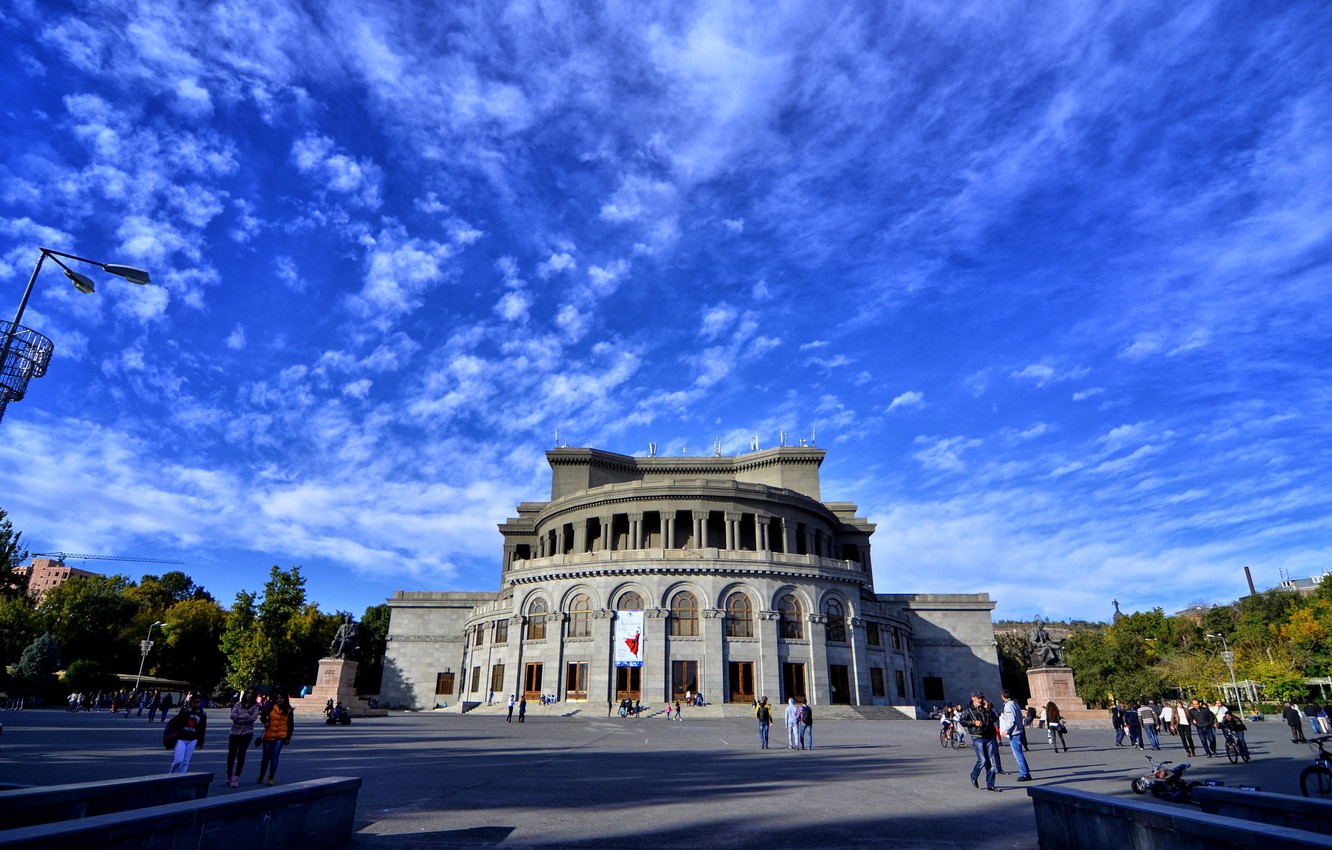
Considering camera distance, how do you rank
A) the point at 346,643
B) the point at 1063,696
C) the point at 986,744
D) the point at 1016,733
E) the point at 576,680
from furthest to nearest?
the point at 576,680 < the point at 346,643 < the point at 1063,696 < the point at 1016,733 < the point at 986,744

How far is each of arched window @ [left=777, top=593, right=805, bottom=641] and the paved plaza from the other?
17682mm

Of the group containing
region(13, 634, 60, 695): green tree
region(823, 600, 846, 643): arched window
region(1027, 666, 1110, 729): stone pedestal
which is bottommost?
region(1027, 666, 1110, 729): stone pedestal

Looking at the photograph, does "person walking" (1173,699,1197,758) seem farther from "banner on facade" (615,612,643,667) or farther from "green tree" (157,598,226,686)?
"green tree" (157,598,226,686)

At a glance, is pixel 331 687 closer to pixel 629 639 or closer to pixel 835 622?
pixel 629 639

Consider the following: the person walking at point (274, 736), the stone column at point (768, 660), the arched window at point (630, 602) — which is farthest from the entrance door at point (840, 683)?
the person walking at point (274, 736)

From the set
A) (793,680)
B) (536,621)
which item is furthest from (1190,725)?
(536,621)

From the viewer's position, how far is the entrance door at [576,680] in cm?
4519

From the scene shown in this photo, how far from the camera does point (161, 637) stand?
71.2 metres

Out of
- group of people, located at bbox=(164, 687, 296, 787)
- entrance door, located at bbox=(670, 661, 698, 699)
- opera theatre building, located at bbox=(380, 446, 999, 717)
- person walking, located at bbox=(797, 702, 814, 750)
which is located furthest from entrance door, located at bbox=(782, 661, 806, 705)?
group of people, located at bbox=(164, 687, 296, 787)

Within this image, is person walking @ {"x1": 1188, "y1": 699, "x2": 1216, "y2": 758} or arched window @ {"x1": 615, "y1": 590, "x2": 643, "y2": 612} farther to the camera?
arched window @ {"x1": 615, "y1": 590, "x2": 643, "y2": 612}

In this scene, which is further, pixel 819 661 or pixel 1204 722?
pixel 819 661

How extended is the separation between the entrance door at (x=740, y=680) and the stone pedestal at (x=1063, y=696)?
51.4 feet

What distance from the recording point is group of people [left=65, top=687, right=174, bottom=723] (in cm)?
3646

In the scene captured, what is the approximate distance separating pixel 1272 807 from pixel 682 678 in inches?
1529
